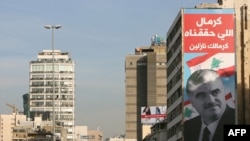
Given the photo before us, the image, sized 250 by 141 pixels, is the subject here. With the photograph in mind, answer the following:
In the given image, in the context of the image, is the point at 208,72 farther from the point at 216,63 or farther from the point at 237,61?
the point at 237,61

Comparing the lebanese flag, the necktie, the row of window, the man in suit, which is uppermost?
the lebanese flag

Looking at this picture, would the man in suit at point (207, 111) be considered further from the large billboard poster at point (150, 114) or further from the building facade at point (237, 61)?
the large billboard poster at point (150, 114)

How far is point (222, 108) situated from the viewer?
109 meters

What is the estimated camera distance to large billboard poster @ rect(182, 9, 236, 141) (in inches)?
4254

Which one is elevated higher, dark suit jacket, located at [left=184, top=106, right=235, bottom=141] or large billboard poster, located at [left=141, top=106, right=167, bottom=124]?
large billboard poster, located at [left=141, top=106, right=167, bottom=124]

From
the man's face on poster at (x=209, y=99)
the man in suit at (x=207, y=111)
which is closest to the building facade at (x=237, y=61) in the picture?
the man in suit at (x=207, y=111)

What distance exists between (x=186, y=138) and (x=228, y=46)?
1378 cm

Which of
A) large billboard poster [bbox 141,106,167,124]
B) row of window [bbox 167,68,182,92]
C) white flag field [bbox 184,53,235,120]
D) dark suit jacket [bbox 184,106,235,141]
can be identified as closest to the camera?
dark suit jacket [bbox 184,106,235,141]

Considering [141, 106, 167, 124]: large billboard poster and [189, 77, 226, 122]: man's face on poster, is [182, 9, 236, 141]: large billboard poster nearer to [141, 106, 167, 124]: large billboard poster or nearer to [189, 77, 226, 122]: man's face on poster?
[189, 77, 226, 122]: man's face on poster

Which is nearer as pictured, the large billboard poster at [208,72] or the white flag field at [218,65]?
the large billboard poster at [208,72]

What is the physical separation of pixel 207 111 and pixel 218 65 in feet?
21.6

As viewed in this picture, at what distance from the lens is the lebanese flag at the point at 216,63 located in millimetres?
109688

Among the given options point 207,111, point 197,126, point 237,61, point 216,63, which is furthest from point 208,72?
point 197,126

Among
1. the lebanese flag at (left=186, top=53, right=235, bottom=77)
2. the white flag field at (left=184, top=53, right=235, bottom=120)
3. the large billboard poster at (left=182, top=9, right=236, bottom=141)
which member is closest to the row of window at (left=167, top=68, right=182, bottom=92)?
the lebanese flag at (left=186, top=53, right=235, bottom=77)
